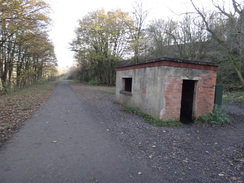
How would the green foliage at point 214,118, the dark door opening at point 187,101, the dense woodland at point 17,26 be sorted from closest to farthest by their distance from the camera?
1. the green foliage at point 214,118
2. the dark door opening at point 187,101
3. the dense woodland at point 17,26

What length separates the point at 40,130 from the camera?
503 cm

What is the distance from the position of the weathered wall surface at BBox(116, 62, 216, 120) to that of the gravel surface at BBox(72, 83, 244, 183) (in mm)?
833

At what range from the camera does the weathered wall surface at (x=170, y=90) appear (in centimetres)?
616

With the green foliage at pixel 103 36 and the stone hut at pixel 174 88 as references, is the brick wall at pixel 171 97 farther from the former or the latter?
the green foliage at pixel 103 36

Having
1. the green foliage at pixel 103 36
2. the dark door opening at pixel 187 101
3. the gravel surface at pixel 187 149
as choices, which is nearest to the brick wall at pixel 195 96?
the dark door opening at pixel 187 101

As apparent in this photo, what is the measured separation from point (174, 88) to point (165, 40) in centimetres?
1408

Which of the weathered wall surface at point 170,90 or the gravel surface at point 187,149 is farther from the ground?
the weathered wall surface at point 170,90

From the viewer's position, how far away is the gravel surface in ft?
9.63

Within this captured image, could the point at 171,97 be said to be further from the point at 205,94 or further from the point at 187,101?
the point at 187,101

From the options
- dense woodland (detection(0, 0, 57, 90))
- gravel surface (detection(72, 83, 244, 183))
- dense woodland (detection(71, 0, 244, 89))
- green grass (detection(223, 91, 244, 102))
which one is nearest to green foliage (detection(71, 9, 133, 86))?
dense woodland (detection(71, 0, 244, 89))

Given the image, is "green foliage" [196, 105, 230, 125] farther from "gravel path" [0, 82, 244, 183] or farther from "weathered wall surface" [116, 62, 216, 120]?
"gravel path" [0, 82, 244, 183]

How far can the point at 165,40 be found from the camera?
18641 mm

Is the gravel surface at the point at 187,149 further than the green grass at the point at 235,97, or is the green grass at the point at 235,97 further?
the green grass at the point at 235,97

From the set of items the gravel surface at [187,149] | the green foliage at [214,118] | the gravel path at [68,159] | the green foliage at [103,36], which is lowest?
the gravel surface at [187,149]
